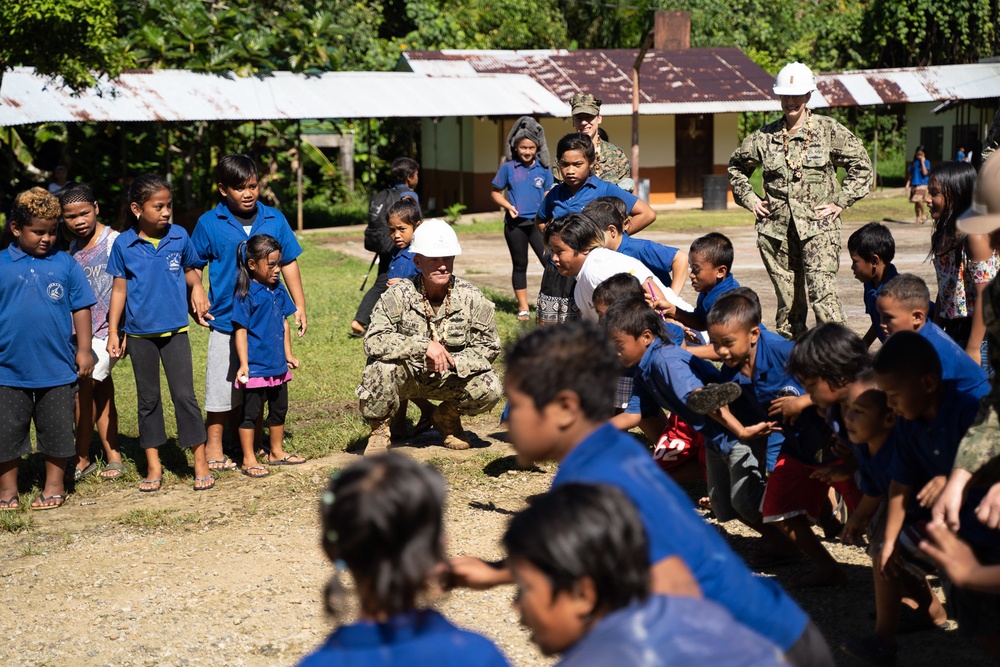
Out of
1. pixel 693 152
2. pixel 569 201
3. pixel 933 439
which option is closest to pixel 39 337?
pixel 569 201

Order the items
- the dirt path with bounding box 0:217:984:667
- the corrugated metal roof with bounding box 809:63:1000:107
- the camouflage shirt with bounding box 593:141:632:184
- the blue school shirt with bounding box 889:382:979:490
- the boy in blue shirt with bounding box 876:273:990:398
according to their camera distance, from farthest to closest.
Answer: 1. the corrugated metal roof with bounding box 809:63:1000:107
2. the camouflage shirt with bounding box 593:141:632:184
3. the dirt path with bounding box 0:217:984:667
4. the boy in blue shirt with bounding box 876:273:990:398
5. the blue school shirt with bounding box 889:382:979:490

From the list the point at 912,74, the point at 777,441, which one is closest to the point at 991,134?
the point at 777,441

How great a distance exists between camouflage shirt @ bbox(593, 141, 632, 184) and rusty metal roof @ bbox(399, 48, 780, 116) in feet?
58.0

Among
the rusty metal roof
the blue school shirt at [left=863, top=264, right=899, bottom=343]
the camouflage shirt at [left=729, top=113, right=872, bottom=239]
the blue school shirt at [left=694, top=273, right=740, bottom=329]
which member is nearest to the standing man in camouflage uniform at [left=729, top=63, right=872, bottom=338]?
the camouflage shirt at [left=729, top=113, right=872, bottom=239]

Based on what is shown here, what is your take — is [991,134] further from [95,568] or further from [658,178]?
[658,178]

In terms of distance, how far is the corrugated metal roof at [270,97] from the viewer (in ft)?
65.6

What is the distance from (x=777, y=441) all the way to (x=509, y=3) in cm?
3137

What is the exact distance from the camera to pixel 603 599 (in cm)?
212

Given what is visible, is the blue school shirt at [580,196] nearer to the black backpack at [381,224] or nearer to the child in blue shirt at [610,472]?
the black backpack at [381,224]

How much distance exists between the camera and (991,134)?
6613mm

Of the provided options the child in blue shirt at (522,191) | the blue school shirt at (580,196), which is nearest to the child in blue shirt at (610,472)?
the blue school shirt at (580,196)

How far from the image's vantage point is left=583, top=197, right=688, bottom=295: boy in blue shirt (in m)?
6.60

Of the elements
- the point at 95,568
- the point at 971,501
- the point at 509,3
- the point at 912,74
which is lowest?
the point at 95,568

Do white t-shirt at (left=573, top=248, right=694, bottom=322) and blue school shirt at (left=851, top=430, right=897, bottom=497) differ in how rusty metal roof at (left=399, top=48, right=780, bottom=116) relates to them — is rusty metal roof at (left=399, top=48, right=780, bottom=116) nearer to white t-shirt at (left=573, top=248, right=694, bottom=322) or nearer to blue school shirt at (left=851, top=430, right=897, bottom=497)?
white t-shirt at (left=573, top=248, right=694, bottom=322)
